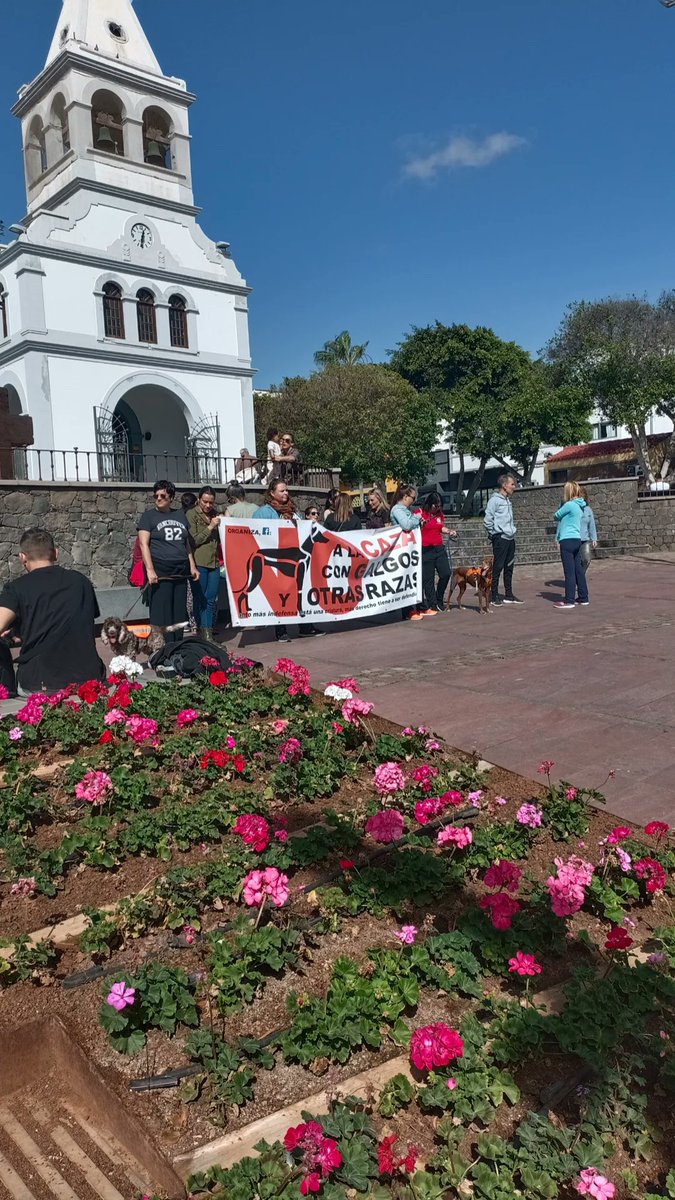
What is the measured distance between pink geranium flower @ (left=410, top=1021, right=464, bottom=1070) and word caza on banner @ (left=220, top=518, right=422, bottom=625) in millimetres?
6682

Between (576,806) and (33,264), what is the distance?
2204 centimetres

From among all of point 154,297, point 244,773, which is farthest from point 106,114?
point 244,773

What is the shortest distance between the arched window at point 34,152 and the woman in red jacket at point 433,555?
21.3 metres

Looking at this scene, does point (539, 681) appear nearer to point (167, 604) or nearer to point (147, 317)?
point (167, 604)

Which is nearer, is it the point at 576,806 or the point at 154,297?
the point at 576,806

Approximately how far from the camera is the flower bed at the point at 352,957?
6.54 ft

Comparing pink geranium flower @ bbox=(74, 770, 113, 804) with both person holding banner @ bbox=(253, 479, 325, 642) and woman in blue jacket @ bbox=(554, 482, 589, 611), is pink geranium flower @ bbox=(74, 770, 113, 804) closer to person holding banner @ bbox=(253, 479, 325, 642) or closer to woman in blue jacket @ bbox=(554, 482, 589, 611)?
person holding banner @ bbox=(253, 479, 325, 642)

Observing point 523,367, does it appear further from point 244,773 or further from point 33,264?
point 244,773

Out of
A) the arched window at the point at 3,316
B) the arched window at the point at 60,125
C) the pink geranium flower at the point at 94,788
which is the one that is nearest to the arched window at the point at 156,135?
the arched window at the point at 60,125

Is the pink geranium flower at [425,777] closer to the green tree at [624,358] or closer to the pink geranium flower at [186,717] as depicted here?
the pink geranium flower at [186,717]

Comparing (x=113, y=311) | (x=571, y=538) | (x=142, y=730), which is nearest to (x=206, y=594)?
(x=142, y=730)

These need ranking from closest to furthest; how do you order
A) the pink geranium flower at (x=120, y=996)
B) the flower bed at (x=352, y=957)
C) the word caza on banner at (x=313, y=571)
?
the flower bed at (x=352, y=957) → the pink geranium flower at (x=120, y=996) → the word caza on banner at (x=313, y=571)

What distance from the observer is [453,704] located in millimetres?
5754

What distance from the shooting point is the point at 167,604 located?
7.91m
